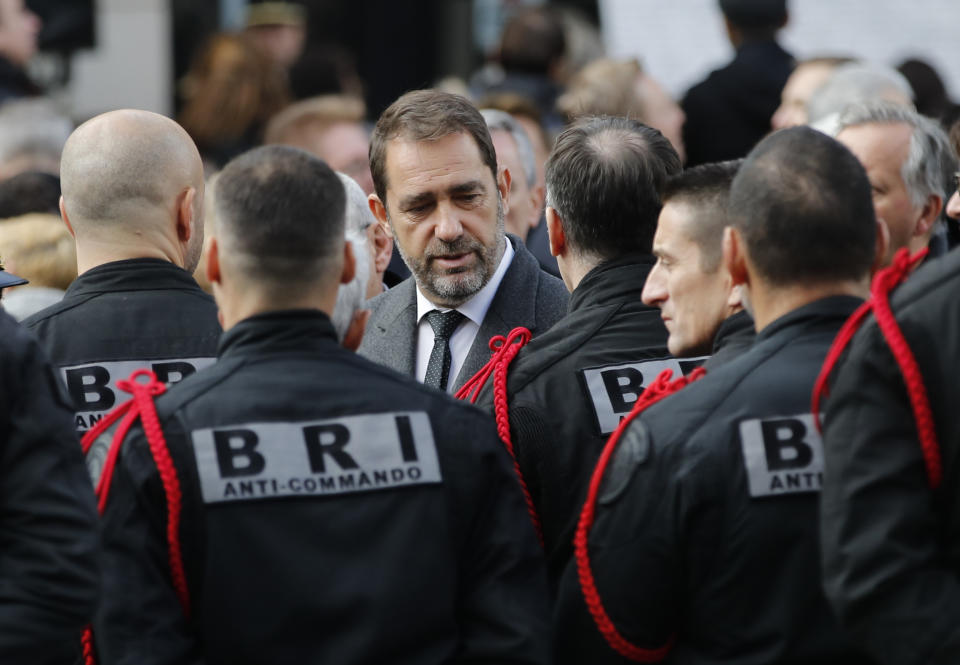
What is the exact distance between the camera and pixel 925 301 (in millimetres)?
2271

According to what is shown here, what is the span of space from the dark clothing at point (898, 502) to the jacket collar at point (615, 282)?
1061 mm

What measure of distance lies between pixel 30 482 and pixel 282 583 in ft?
1.39

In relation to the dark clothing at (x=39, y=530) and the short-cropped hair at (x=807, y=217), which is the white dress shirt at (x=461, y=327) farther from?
the dark clothing at (x=39, y=530)

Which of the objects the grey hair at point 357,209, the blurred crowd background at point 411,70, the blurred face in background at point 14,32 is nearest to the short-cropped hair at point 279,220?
the grey hair at point 357,209

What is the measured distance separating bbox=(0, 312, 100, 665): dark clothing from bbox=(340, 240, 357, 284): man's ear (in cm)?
54

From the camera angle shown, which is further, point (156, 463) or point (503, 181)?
point (503, 181)

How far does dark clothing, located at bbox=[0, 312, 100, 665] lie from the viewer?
2.33 m

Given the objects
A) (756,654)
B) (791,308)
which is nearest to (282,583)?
(756,654)

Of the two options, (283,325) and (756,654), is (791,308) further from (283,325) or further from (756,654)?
(283,325)

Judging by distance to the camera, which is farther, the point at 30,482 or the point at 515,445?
the point at 515,445

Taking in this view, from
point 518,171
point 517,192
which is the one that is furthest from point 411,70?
point 517,192

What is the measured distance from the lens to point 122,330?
3361 millimetres

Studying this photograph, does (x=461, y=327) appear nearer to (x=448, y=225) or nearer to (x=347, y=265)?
(x=448, y=225)

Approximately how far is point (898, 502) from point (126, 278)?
1910mm
